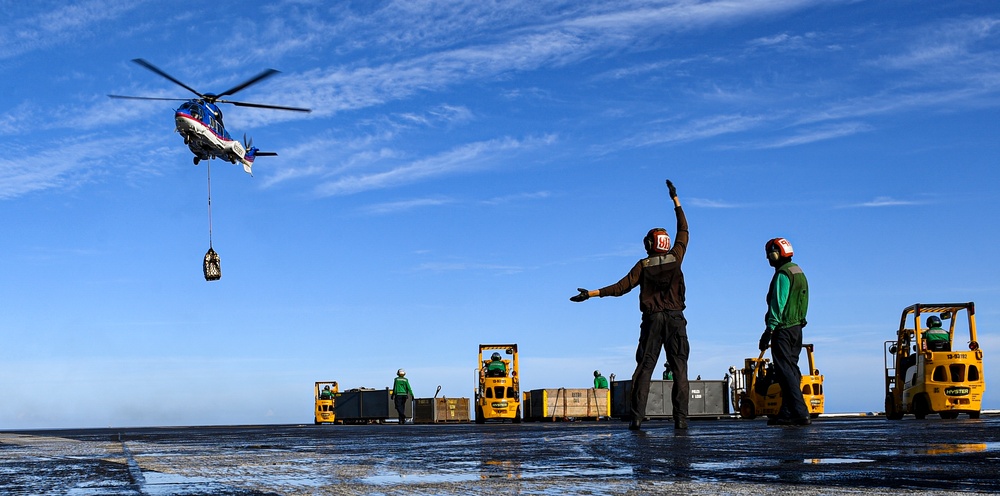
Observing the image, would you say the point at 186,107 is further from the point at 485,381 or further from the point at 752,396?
the point at 752,396

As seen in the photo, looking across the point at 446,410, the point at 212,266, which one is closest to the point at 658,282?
the point at 212,266

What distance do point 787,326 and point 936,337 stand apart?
25.5 ft

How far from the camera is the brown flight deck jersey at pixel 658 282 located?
11.0 m

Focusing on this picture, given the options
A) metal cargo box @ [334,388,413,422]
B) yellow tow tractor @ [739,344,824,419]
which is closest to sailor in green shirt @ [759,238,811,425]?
yellow tow tractor @ [739,344,824,419]

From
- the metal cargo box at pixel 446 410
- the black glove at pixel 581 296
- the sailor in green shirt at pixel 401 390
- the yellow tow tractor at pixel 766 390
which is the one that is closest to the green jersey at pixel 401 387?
the sailor in green shirt at pixel 401 390

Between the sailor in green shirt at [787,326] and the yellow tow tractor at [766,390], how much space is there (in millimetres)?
10623

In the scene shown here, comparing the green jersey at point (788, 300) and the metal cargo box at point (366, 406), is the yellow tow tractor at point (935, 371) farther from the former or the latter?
the metal cargo box at point (366, 406)

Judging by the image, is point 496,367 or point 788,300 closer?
point 788,300

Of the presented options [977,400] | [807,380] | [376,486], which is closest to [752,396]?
[807,380]

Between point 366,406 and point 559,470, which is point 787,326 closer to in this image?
point 559,470

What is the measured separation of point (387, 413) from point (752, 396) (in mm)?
19169

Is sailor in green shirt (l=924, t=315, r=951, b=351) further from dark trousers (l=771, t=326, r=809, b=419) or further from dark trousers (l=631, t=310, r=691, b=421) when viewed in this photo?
dark trousers (l=631, t=310, r=691, b=421)

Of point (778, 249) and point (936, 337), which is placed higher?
point (778, 249)

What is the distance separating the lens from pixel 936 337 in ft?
57.7
